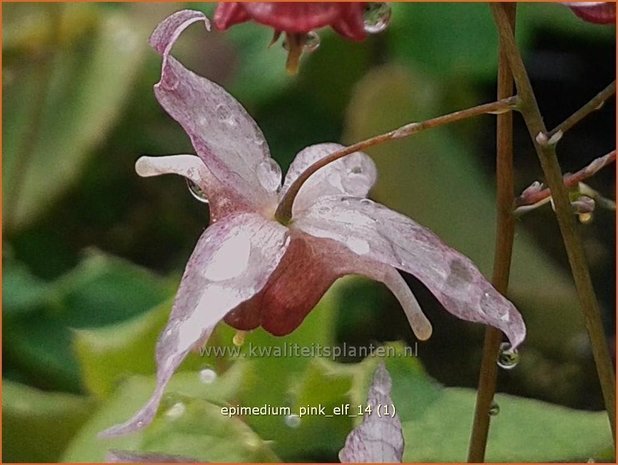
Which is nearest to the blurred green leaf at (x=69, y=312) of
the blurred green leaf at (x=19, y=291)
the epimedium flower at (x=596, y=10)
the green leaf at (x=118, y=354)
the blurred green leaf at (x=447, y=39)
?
the blurred green leaf at (x=19, y=291)

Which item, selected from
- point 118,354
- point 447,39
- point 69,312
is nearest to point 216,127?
point 118,354

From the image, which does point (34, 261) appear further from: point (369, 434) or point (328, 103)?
point (369, 434)

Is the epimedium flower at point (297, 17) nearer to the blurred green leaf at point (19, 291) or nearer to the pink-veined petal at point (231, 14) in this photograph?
the pink-veined petal at point (231, 14)

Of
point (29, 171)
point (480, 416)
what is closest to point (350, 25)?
point (480, 416)

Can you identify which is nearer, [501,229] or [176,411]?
[501,229]

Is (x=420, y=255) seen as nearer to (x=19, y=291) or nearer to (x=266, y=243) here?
(x=266, y=243)

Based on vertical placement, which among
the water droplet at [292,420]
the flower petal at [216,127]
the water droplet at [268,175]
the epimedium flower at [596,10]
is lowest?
the water droplet at [292,420]

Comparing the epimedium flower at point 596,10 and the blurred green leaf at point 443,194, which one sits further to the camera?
the blurred green leaf at point 443,194
